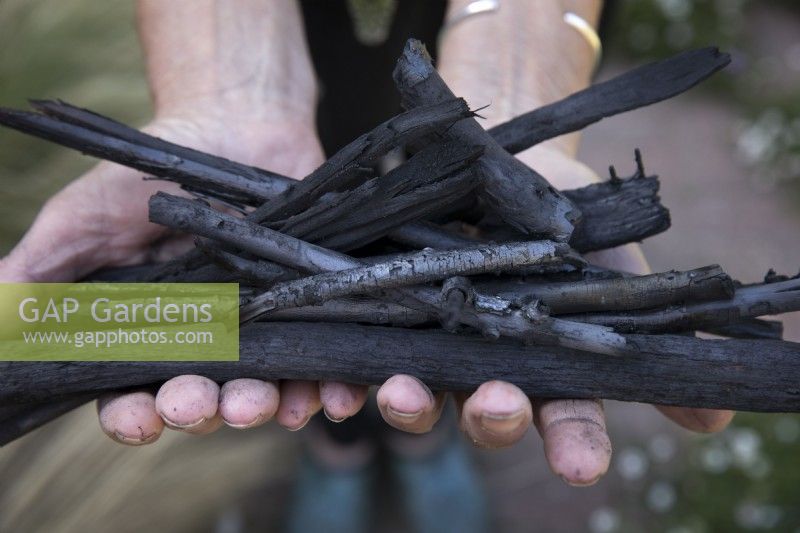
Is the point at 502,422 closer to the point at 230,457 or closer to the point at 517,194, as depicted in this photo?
the point at 517,194

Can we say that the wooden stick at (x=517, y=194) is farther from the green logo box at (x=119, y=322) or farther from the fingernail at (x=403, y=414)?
the green logo box at (x=119, y=322)

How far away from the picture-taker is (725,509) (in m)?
2.36

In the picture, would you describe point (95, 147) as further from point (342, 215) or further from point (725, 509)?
point (725, 509)

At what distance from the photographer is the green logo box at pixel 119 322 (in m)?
1.31

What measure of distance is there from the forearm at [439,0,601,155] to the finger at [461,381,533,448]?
855 mm

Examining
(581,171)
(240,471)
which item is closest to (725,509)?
(581,171)

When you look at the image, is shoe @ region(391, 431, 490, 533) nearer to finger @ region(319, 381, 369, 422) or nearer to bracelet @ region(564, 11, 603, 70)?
finger @ region(319, 381, 369, 422)

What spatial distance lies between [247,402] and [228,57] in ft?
3.17

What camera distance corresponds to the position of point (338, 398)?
134 cm

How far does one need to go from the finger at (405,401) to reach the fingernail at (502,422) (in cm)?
11

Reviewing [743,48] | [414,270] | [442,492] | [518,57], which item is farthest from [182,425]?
[743,48]

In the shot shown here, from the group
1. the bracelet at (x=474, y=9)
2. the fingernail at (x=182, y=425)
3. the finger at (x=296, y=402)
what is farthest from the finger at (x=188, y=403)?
the bracelet at (x=474, y=9)

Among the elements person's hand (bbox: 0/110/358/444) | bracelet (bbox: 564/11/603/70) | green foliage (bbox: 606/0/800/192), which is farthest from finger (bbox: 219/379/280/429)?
green foliage (bbox: 606/0/800/192)

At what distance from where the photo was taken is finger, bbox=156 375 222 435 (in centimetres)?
125
